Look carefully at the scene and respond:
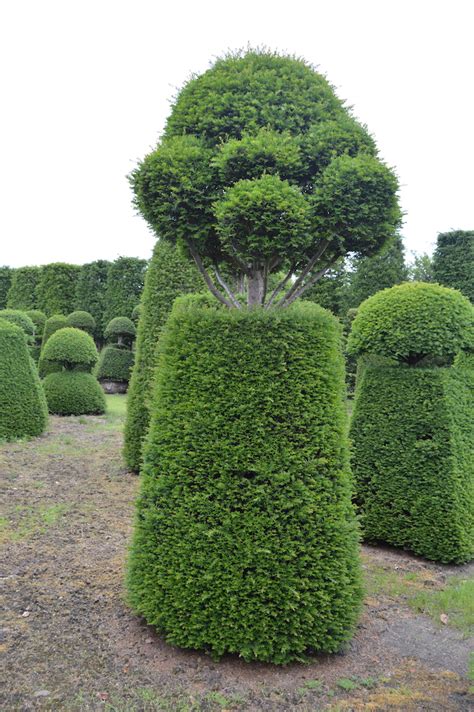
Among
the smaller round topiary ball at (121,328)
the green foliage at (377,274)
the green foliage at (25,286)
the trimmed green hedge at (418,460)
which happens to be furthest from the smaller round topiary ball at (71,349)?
the green foliage at (25,286)

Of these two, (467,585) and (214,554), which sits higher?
(214,554)

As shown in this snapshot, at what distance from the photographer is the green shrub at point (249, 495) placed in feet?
11.5

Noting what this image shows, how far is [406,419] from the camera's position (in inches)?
231

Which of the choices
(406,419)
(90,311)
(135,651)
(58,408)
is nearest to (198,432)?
(135,651)

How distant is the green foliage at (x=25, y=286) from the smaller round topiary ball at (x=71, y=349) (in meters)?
17.4

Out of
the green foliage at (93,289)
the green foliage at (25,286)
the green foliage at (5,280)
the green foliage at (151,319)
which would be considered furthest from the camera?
the green foliage at (5,280)

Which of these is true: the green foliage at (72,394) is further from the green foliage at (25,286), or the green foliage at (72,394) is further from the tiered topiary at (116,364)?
the green foliage at (25,286)

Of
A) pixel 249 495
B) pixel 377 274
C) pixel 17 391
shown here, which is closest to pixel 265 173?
pixel 249 495

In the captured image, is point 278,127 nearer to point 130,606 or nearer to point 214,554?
point 214,554

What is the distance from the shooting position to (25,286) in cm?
3225

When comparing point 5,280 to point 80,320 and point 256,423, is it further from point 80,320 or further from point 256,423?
point 256,423

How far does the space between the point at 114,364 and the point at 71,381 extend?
7774 millimetres

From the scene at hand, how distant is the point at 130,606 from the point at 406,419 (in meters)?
3.37

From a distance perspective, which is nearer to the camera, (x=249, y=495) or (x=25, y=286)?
(x=249, y=495)
